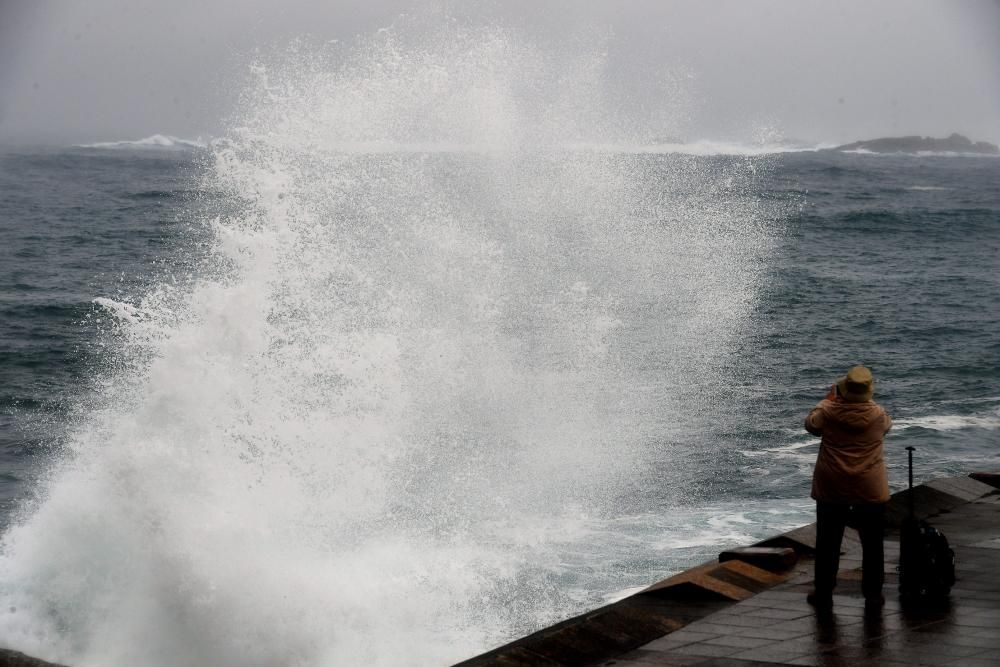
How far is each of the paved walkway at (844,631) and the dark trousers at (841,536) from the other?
136 millimetres

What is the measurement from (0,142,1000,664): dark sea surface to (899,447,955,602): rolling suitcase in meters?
4.02

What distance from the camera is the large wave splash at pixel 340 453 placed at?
9906mm

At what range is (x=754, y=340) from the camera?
82.9 feet

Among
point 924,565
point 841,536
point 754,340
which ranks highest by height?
point 841,536

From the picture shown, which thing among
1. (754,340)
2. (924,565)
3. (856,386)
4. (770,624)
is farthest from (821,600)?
(754,340)

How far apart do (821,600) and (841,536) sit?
36 centimetres

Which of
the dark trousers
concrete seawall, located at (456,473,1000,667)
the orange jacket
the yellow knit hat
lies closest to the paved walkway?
concrete seawall, located at (456,473,1000,667)

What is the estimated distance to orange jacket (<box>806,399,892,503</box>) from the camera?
670 cm

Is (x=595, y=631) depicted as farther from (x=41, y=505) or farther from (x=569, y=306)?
(x=569, y=306)

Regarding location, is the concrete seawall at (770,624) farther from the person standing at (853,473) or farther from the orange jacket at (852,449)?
the orange jacket at (852,449)

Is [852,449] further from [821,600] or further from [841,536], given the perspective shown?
[821,600]

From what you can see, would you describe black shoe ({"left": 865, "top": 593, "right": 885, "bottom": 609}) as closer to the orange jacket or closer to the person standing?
the person standing

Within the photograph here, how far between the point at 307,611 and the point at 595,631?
3599 millimetres

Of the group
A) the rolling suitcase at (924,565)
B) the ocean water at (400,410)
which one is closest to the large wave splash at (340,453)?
the ocean water at (400,410)
